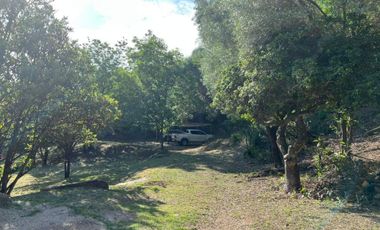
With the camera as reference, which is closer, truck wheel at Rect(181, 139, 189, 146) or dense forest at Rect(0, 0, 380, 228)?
dense forest at Rect(0, 0, 380, 228)

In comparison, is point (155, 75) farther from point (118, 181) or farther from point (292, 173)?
point (292, 173)

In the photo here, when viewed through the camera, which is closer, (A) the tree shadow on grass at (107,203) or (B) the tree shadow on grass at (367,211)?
(B) the tree shadow on grass at (367,211)

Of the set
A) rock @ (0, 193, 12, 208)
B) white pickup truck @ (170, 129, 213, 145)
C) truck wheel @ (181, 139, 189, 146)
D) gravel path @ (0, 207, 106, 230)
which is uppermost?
white pickup truck @ (170, 129, 213, 145)

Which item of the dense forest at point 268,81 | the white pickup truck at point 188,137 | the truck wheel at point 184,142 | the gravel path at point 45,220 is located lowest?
the gravel path at point 45,220

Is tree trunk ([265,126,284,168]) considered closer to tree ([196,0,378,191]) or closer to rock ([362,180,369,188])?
tree ([196,0,378,191])

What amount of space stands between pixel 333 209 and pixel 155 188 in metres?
6.57

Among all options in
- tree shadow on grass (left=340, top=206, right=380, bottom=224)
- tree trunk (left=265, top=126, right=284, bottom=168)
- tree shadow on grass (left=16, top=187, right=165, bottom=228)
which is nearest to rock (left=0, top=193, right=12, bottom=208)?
tree shadow on grass (left=16, top=187, right=165, bottom=228)

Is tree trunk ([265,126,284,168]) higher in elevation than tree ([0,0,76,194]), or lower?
lower

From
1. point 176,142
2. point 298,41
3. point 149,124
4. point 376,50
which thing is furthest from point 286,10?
point 176,142

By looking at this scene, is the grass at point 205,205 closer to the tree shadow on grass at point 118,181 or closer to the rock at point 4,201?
the tree shadow on grass at point 118,181

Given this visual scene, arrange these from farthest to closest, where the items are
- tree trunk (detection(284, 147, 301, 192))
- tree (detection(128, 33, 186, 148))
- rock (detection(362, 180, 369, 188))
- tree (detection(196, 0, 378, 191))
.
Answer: tree (detection(128, 33, 186, 148)) → tree trunk (detection(284, 147, 301, 192)) → rock (detection(362, 180, 369, 188)) → tree (detection(196, 0, 378, 191))

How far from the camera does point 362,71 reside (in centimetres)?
916

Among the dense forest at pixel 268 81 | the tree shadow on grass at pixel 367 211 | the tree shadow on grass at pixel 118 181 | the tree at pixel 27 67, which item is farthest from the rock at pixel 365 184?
the tree at pixel 27 67

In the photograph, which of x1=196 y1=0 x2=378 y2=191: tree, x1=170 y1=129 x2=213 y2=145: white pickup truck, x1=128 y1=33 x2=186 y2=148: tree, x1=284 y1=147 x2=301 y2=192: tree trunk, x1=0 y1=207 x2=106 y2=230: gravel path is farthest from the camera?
x1=170 y1=129 x2=213 y2=145: white pickup truck
